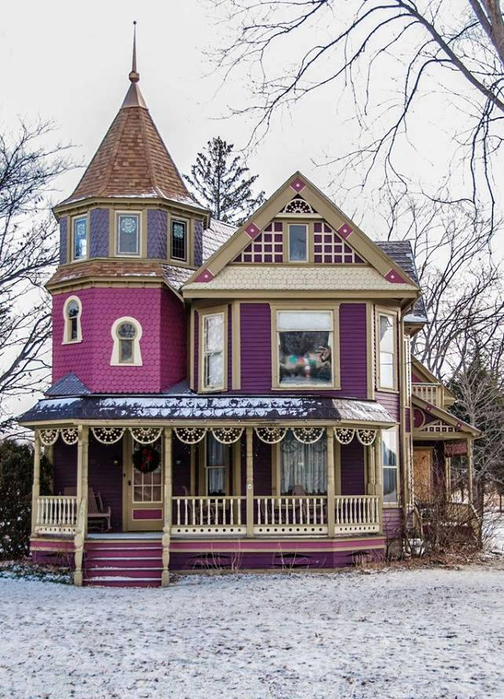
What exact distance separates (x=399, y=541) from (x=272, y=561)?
341 cm

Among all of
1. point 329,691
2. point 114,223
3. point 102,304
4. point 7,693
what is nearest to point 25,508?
point 102,304

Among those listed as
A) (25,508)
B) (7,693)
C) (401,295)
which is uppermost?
(401,295)

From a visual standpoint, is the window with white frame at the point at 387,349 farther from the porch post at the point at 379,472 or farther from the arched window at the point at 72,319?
the arched window at the point at 72,319

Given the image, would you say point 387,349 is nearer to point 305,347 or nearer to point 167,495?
point 305,347

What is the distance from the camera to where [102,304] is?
21.6 meters

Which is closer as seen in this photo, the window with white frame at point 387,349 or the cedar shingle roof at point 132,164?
the window with white frame at point 387,349

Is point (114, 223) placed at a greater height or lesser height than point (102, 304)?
greater

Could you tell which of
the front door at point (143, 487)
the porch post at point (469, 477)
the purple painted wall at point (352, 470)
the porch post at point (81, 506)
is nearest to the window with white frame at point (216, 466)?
the front door at point (143, 487)

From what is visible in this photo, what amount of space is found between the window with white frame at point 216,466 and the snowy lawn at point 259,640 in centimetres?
398

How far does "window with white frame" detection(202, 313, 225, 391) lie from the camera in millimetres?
20969

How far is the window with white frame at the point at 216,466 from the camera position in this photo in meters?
21.1

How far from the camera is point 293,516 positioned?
19.0 m

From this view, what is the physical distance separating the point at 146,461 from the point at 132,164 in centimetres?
723

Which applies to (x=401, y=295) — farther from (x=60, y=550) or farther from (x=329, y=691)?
(x=329, y=691)
